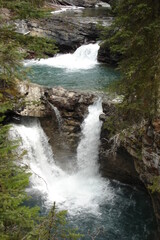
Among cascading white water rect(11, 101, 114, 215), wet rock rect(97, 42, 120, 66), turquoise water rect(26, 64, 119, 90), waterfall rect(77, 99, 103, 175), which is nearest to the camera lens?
cascading white water rect(11, 101, 114, 215)

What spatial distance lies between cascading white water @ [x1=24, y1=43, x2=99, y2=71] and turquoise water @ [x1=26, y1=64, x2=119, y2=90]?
1.07 m

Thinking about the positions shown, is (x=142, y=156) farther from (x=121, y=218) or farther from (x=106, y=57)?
(x=106, y=57)

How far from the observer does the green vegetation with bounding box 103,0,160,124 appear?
26.1 feet

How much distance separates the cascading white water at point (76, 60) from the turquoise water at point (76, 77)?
1067 mm

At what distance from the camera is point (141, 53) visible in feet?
28.6

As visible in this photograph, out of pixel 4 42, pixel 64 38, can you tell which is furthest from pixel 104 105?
pixel 64 38

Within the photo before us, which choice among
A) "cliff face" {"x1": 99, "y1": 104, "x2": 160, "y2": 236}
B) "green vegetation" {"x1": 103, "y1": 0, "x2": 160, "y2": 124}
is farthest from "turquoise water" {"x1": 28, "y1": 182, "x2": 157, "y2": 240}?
"green vegetation" {"x1": 103, "y1": 0, "x2": 160, "y2": 124}

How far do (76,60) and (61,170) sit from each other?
13017mm

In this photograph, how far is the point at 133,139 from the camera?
916cm

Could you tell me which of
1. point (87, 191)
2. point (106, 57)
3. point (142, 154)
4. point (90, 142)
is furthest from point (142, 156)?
point (106, 57)

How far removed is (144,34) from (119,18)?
0.93 meters

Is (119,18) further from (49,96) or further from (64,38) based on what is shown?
(64,38)

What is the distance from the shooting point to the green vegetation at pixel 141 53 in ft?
26.1

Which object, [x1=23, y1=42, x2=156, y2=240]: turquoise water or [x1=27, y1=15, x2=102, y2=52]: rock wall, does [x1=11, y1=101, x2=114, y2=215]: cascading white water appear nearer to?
[x1=23, y1=42, x2=156, y2=240]: turquoise water
